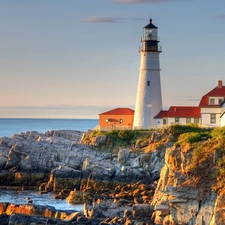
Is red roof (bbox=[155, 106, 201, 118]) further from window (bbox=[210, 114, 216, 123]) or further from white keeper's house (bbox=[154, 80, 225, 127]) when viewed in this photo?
window (bbox=[210, 114, 216, 123])

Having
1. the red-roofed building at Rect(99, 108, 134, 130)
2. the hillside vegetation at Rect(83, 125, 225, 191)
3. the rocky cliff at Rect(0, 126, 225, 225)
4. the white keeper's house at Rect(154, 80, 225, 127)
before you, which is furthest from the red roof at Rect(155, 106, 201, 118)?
the red-roofed building at Rect(99, 108, 134, 130)

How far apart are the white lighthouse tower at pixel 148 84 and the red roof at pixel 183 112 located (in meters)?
0.83

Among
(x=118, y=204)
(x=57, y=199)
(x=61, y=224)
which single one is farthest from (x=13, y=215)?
(x=57, y=199)

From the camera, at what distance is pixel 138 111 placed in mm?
54469

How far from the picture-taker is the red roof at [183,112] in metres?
52.8

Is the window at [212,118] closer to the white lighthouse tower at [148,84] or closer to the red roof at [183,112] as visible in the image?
the red roof at [183,112]

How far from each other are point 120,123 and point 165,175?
30.1 metres

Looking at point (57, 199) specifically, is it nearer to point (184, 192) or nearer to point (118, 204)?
point (118, 204)

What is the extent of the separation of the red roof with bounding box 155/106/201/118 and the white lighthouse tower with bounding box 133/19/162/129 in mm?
831

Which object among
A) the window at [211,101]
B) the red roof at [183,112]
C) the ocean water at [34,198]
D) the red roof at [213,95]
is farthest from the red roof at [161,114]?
the ocean water at [34,198]

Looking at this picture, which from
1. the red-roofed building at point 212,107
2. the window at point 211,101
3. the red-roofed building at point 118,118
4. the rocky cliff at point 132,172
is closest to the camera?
the rocky cliff at point 132,172

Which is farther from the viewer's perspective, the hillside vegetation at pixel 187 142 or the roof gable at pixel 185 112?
the roof gable at pixel 185 112

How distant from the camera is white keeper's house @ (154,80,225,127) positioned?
51.3 m

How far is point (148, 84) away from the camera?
178 ft
